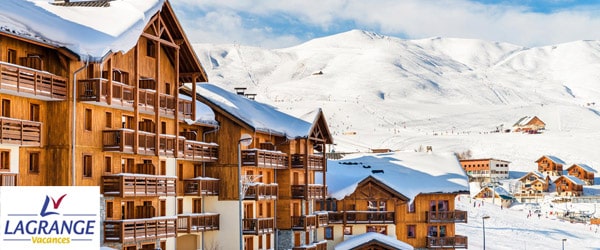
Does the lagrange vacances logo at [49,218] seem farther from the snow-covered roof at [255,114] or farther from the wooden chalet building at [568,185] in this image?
the wooden chalet building at [568,185]

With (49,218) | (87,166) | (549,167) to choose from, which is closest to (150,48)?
(87,166)

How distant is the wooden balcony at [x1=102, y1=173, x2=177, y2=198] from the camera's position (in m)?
41.9

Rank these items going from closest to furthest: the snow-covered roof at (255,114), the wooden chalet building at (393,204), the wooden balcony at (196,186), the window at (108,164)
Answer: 1. the window at (108,164)
2. the wooden balcony at (196,186)
3. the snow-covered roof at (255,114)
4. the wooden chalet building at (393,204)

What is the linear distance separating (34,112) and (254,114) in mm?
23129

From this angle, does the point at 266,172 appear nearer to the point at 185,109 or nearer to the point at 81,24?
the point at 185,109

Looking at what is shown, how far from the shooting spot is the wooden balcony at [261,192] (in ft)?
190

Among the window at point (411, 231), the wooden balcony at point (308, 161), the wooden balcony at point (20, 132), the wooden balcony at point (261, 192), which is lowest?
the window at point (411, 231)

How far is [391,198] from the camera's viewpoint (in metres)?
77.8

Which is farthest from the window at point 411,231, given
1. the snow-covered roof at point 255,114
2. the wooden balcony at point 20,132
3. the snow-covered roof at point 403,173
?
the wooden balcony at point 20,132

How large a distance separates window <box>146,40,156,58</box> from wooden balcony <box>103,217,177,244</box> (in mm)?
8299

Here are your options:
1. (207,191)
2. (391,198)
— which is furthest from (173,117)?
(391,198)

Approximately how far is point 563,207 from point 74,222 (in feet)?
482

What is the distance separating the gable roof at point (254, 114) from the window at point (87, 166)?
14.6 m

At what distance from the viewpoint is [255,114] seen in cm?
6081
